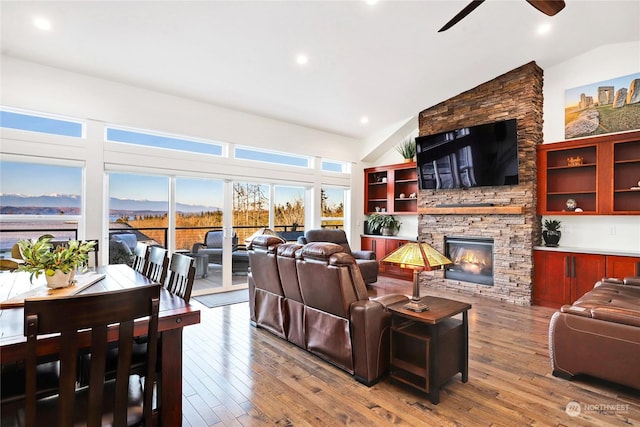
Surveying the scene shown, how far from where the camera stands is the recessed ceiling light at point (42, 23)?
3.31 meters

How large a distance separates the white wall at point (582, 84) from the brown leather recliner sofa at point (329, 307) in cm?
388

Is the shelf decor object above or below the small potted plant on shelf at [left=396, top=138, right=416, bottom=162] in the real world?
below

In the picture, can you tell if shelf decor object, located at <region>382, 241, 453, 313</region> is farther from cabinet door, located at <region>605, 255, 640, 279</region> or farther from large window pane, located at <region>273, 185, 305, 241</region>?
large window pane, located at <region>273, 185, 305, 241</region>

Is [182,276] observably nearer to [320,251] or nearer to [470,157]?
[320,251]

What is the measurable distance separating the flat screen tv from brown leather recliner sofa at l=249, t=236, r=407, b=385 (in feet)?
11.5

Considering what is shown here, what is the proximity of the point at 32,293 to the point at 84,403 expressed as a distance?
0.96 m

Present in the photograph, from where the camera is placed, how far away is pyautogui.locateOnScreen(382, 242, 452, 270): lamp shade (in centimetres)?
239

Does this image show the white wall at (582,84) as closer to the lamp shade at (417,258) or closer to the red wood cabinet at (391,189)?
the red wood cabinet at (391,189)

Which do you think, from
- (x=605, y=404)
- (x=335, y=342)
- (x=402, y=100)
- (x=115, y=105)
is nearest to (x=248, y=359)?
(x=335, y=342)

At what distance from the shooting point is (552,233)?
16.8 ft

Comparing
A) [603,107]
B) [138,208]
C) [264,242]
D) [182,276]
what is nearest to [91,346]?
[182,276]

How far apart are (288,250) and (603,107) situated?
508 cm

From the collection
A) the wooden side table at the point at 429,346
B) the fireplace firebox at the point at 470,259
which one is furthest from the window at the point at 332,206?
the wooden side table at the point at 429,346

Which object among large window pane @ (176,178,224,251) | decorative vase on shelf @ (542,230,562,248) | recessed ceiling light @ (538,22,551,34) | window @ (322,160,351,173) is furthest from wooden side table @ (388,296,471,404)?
window @ (322,160,351,173)
